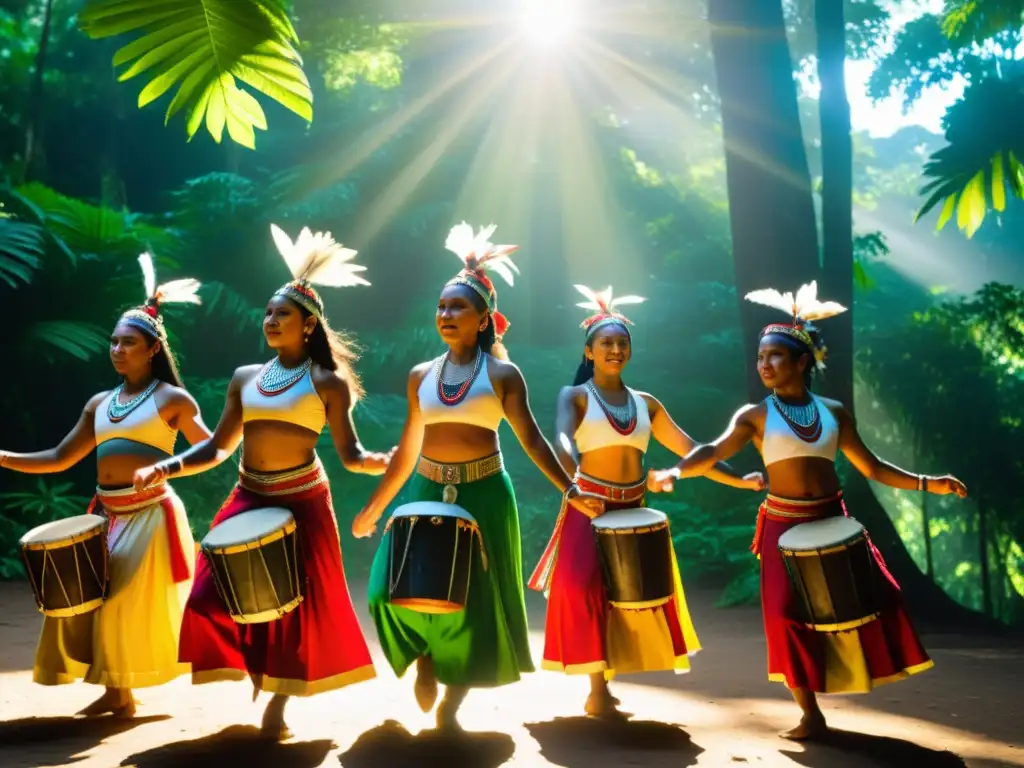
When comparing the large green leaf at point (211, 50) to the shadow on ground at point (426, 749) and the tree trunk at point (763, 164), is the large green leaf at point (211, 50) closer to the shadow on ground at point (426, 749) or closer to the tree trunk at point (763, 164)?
the shadow on ground at point (426, 749)

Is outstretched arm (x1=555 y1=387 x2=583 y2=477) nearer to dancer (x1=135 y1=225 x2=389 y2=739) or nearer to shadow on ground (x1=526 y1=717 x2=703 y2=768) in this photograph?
dancer (x1=135 y1=225 x2=389 y2=739)

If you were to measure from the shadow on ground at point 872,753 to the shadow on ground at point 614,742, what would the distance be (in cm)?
47

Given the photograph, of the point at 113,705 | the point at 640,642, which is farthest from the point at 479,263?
the point at 113,705

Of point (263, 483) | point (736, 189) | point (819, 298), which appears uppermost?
point (736, 189)

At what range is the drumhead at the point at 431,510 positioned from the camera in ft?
13.9

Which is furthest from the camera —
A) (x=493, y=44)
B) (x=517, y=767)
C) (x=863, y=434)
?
(x=493, y=44)

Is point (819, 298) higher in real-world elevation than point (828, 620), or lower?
higher

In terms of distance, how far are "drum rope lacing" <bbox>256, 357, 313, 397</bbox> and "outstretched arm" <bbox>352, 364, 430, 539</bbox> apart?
496 millimetres

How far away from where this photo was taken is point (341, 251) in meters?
5.01

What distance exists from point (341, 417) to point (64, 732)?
180cm

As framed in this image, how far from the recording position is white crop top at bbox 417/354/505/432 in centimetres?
464

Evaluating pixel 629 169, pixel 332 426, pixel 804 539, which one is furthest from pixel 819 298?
pixel 629 169

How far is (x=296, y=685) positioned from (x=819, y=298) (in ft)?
21.2

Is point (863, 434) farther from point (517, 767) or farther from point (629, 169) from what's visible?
point (517, 767)
